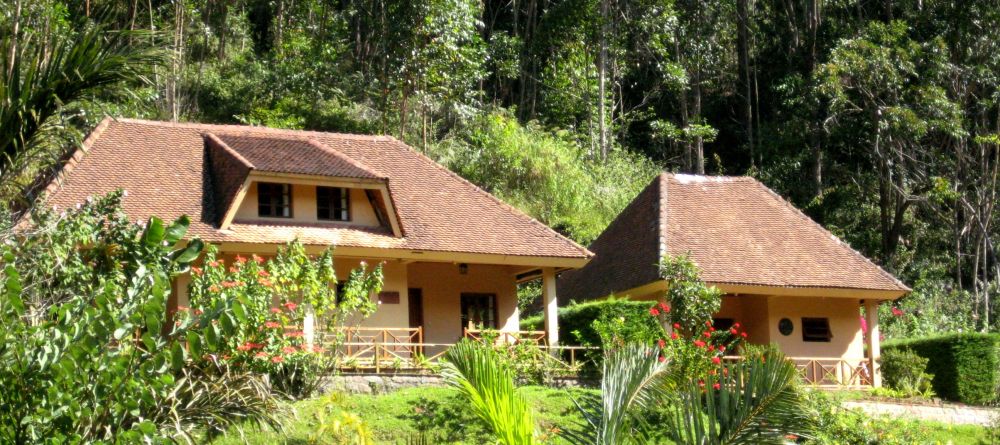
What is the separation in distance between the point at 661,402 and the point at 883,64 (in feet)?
92.2

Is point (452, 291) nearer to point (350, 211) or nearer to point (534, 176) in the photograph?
point (350, 211)

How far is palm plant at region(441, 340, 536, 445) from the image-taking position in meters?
10.4

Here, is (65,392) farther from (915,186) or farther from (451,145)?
(915,186)

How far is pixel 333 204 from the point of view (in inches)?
977

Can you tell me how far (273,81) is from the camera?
39094 mm

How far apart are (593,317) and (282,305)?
7698mm

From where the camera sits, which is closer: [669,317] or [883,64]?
[669,317]

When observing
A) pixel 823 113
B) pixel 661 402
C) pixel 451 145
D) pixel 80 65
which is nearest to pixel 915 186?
pixel 823 113

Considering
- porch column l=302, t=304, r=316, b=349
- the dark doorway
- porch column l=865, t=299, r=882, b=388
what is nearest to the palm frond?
porch column l=302, t=304, r=316, b=349

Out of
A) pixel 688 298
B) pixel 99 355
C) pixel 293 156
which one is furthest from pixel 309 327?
pixel 99 355

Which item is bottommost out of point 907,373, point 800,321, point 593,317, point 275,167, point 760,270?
point 907,373

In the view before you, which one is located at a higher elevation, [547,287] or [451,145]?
[451,145]

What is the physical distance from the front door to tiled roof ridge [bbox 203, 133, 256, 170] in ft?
18.1

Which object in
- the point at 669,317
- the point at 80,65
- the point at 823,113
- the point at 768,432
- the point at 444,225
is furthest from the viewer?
the point at 823,113
